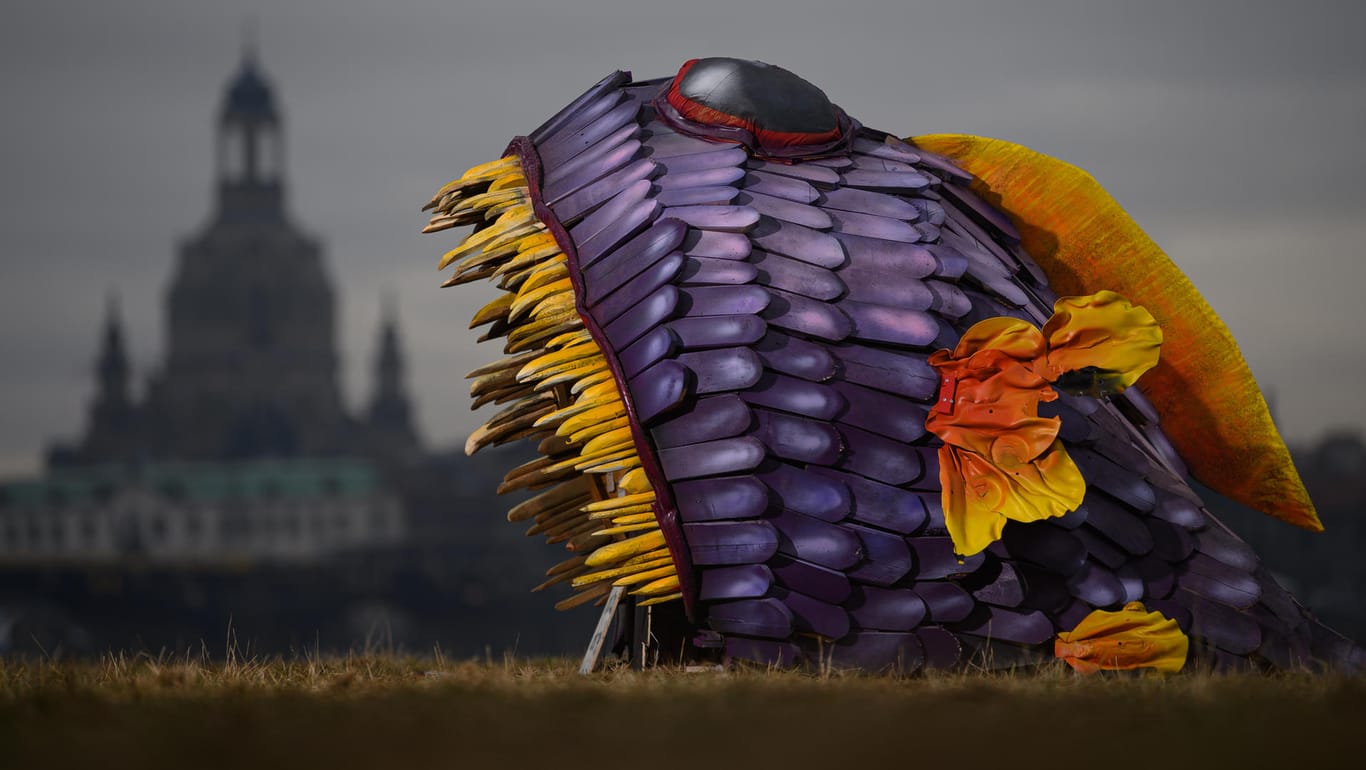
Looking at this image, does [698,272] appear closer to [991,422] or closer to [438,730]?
[991,422]

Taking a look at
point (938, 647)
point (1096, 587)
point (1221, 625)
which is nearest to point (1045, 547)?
point (1096, 587)

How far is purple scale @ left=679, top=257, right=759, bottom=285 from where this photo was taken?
9773 millimetres

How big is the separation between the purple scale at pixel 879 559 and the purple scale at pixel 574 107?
144 inches

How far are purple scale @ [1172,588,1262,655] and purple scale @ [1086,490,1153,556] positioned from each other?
0.34m

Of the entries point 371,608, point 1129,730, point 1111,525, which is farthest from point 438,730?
point 371,608

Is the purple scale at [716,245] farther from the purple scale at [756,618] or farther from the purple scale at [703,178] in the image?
the purple scale at [756,618]

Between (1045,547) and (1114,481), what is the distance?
63 cm

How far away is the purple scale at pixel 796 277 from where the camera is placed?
979cm

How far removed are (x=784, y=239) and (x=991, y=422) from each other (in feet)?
5.34

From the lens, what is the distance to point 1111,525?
31.8 feet

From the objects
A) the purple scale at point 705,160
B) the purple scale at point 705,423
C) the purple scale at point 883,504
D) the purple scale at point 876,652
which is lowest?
the purple scale at point 876,652

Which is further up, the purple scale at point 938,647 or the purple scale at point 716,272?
the purple scale at point 716,272

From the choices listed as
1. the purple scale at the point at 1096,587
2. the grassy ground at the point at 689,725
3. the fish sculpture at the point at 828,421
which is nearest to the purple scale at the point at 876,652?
the fish sculpture at the point at 828,421

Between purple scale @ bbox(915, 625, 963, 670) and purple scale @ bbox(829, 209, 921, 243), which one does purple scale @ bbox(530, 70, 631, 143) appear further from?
purple scale @ bbox(915, 625, 963, 670)
